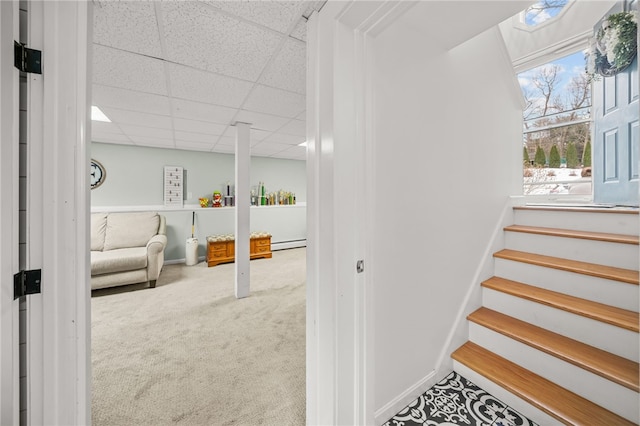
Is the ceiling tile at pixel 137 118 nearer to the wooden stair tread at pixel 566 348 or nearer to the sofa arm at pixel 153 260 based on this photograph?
the sofa arm at pixel 153 260

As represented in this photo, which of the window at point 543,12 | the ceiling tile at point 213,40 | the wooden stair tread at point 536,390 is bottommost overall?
the wooden stair tread at point 536,390

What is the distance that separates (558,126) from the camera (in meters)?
3.11

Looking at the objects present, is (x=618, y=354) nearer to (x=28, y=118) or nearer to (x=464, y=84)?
(x=464, y=84)

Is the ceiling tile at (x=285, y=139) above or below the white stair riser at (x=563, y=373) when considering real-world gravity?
above

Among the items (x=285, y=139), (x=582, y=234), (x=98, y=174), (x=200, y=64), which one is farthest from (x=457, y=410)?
(x=98, y=174)

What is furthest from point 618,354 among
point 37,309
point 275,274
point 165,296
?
point 165,296

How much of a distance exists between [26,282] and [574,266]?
9.13 ft

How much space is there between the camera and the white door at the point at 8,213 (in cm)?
79

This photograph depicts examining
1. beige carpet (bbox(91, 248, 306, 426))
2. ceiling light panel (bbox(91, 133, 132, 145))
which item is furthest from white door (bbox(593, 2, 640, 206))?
ceiling light panel (bbox(91, 133, 132, 145))

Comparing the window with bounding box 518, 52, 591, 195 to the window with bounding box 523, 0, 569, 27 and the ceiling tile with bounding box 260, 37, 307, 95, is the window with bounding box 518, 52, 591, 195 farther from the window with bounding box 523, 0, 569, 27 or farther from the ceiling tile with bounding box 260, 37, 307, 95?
the ceiling tile with bounding box 260, 37, 307, 95

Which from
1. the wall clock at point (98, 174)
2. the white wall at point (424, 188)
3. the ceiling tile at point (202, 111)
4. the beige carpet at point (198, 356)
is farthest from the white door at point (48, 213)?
the wall clock at point (98, 174)

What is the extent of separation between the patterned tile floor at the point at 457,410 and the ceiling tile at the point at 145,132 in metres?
4.03

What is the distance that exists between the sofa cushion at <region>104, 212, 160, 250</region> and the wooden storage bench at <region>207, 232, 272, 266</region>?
0.95 metres

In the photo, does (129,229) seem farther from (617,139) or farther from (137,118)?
(617,139)
